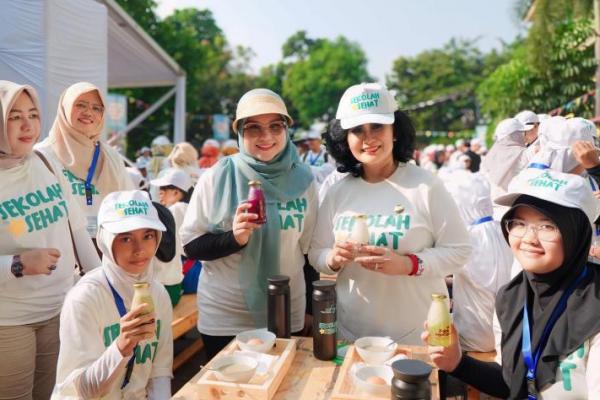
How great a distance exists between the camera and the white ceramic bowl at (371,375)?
71.7 inches

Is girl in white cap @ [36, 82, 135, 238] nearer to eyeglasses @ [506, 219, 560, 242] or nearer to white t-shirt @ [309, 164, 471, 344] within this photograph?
white t-shirt @ [309, 164, 471, 344]

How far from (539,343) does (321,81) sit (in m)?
65.7

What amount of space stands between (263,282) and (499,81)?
60.5 feet

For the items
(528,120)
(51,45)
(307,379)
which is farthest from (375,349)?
(51,45)

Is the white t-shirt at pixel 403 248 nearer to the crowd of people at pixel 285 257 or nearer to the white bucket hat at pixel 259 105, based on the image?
the crowd of people at pixel 285 257

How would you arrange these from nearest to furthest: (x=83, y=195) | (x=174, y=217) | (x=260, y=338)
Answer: (x=260, y=338)
(x=83, y=195)
(x=174, y=217)

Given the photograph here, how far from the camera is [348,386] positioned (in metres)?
1.91

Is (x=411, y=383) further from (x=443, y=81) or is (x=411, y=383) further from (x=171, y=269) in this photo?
(x=443, y=81)

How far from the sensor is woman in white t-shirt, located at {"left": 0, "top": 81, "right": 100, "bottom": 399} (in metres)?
2.46

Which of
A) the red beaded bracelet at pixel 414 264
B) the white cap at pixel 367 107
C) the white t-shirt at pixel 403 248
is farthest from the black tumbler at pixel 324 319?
the white cap at pixel 367 107

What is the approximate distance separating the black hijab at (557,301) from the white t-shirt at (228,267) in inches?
45.8

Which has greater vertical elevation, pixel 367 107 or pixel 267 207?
pixel 367 107

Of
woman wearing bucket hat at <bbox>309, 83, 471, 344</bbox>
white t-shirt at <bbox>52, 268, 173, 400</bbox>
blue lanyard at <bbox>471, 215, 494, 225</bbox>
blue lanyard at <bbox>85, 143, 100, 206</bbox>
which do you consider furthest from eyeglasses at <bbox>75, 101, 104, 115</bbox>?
blue lanyard at <bbox>471, 215, 494, 225</bbox>

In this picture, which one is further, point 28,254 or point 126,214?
point 28,254
